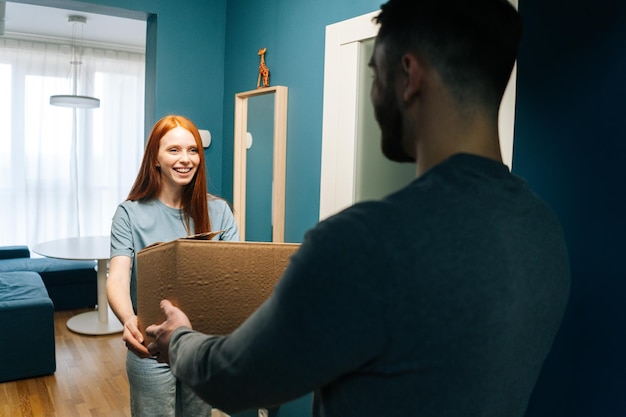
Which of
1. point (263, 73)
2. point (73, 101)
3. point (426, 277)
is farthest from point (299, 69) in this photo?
point (73, 101)

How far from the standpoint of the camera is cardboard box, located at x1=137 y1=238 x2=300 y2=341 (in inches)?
38.8

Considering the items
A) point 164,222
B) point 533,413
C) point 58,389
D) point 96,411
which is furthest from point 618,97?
point 58,389

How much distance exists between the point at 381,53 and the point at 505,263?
306 mm

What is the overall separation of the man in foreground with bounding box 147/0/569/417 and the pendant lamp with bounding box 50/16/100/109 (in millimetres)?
5171

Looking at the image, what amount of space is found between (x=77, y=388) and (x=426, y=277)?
3318 millimetres

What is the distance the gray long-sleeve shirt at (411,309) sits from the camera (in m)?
0.59

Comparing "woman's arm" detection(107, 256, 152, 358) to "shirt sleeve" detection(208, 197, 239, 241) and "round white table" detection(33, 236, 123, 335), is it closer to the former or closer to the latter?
"shirt sleeve" detection(208, 197, 239, 241)

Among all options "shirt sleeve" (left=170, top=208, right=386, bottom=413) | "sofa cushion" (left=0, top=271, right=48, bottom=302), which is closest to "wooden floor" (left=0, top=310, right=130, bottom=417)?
"sofa cushion" (left=0, top=271, right=48, bottom=302)

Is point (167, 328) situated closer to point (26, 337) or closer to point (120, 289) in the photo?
point (120, 289)

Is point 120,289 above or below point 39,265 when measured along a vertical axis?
above

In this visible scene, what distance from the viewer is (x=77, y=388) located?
11.0 ft

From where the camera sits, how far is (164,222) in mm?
1754

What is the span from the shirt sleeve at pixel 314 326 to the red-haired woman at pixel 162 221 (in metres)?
1.07

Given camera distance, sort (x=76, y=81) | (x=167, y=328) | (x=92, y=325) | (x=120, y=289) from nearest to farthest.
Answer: (x=167, y=328) → (x=120, y=289) → (x=92, y=325) → (x=76, y=81)
